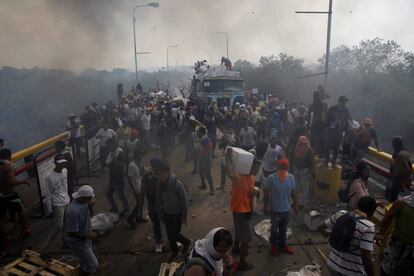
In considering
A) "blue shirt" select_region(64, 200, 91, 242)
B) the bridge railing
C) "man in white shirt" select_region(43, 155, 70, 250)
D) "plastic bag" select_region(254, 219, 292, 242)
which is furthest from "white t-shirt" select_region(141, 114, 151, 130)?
"blue shirt" select_region(64, 200, 91, 242)

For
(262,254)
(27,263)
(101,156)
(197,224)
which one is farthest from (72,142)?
(262,254)

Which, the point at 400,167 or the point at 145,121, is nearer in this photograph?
the point at 400,167

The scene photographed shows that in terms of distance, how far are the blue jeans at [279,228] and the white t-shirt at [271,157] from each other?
1.66 meters

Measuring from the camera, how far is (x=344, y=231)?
10.8ft

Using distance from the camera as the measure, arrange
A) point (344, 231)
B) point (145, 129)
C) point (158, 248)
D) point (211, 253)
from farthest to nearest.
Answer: point (145, 129), point (158, 248), point (344, 231), point (211, 253)

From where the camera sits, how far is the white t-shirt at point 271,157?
7035 millimetres

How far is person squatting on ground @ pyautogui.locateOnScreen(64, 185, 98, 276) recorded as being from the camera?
4211mm

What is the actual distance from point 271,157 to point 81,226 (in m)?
4.04

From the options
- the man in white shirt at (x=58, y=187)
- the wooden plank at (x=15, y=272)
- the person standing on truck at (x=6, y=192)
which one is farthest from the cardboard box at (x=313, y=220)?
the person standing on truck at (x=6, y=192)

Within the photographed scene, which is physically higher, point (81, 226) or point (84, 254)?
point (81, 226)

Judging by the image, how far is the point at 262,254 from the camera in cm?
562

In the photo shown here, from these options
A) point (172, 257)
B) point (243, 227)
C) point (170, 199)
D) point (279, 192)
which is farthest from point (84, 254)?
point (279, 192)

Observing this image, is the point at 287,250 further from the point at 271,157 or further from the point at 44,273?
the point at 44,273

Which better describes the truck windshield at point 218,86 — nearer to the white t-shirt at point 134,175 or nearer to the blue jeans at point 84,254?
the white t-shirt at point 134,175
